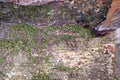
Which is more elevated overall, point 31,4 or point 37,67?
point 31,4

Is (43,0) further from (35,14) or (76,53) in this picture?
(76,53)

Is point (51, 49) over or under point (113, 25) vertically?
under

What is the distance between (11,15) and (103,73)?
1.34m

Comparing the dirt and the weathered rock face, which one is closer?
the dirt

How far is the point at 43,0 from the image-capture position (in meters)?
3.89

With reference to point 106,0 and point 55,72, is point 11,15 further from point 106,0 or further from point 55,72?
point 106,0

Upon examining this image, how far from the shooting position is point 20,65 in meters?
3.66

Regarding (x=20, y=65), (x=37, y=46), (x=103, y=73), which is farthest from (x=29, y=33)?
Answer: (x=103, y=73)

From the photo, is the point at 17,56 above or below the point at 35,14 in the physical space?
below

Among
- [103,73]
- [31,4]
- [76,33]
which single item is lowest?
[103,73]

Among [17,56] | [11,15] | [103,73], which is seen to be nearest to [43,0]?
[11,15]

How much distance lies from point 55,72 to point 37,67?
0.22 metres

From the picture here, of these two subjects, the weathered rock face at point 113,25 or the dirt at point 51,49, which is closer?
Answer: the dirt at point 51,49

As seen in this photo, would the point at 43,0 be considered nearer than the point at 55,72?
No
